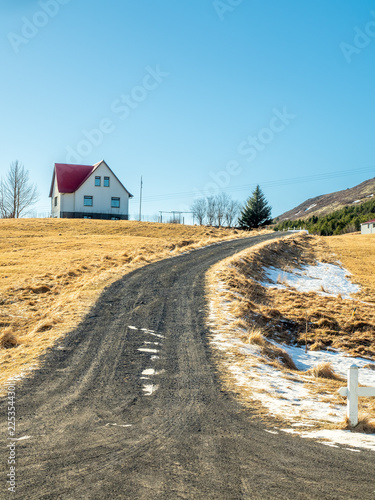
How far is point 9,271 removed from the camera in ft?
79.8

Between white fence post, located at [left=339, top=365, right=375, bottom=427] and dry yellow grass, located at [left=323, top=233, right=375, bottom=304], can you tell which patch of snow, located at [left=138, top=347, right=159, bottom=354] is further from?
dry yellow grass, located at [left=323, top=233, right=375, bottom=304]

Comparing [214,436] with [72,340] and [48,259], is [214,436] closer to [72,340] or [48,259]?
[72,340]

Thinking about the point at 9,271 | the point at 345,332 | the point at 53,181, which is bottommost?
the point at 345,332

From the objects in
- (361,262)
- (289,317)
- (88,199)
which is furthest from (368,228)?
(289,317)

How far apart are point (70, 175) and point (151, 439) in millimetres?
59712

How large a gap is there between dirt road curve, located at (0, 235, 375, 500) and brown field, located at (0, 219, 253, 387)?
1.40m

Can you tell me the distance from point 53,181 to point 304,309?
5442 cm

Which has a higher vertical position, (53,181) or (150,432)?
(53,181)

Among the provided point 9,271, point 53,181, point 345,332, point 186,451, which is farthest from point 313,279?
point 53,181

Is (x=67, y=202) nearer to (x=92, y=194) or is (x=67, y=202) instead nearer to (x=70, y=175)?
(x=92, y=194)

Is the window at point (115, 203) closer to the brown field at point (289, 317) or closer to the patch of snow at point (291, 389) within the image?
the brown field at point (289, 317)

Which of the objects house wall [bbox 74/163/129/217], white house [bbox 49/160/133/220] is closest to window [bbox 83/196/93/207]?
white house [bbox 49/160/133/220]

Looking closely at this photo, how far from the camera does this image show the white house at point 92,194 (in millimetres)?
60406

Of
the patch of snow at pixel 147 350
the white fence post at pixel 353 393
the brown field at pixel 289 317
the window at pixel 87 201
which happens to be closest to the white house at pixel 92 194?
the window at pixel 87 201
